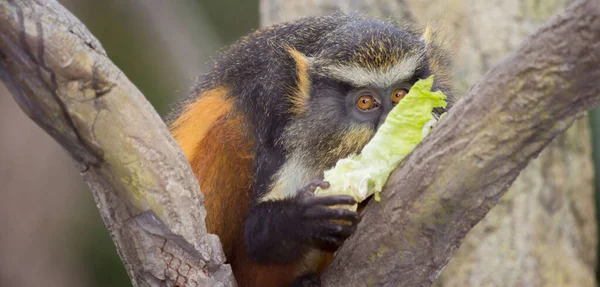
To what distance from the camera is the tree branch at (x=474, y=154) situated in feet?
6.42

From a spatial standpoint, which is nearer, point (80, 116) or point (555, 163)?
point (80, 116)

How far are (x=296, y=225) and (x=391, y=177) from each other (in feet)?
1.53

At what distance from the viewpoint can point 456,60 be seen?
448cm

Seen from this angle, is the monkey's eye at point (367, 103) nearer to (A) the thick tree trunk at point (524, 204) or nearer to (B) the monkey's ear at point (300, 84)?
(B) the monkey's ear at point (300, 84)

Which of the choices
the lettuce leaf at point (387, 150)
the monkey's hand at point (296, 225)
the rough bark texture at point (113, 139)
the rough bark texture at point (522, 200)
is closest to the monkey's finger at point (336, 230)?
the monkey's hand at point (296, 225)

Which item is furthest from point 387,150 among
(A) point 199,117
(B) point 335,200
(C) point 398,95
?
(A) point 199,117

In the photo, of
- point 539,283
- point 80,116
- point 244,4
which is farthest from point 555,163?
point 244,4

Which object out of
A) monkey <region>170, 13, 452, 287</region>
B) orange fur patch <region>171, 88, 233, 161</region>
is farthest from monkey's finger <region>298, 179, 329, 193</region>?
orange fur patch <region>171, 88, 233, 161</region>

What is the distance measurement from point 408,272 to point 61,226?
5065mm

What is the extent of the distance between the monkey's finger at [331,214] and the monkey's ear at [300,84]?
2.45 ft

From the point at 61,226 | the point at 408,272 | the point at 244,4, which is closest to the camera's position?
the point at 408,272

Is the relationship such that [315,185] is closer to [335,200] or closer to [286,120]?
[335,200]

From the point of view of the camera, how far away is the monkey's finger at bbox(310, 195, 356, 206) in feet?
8.11

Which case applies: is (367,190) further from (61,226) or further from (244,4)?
(244,4)
